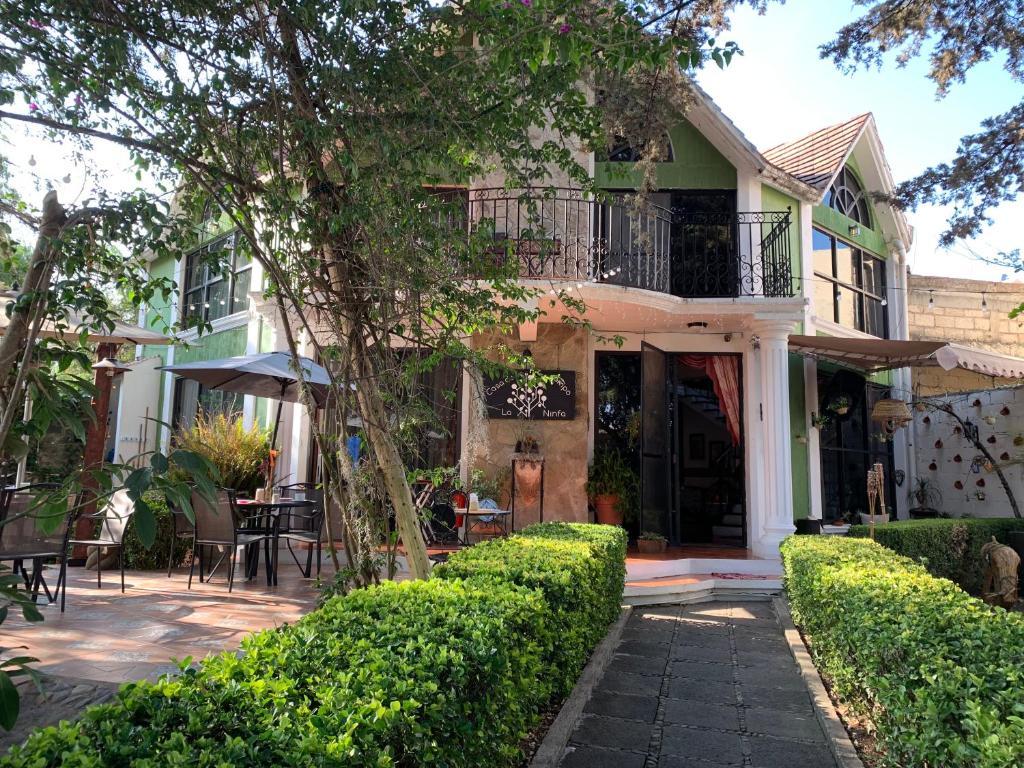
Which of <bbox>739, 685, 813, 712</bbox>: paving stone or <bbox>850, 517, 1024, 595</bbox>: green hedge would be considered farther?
<bbox>850, 517, 1024, 595</bbox>: green hedge

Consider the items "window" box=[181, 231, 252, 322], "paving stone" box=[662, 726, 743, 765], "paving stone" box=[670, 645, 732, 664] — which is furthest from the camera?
"window" box=[181, 231, 252, 322]

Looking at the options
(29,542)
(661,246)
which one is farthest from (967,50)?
(29,542)

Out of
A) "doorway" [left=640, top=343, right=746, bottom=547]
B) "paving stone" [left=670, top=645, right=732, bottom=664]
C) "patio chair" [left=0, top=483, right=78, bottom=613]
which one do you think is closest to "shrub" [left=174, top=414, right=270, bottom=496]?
"patio chair" [left=0, top=483, right=78, bottom=613]

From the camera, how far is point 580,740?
3.71 m

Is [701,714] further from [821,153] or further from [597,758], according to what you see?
[821,153]

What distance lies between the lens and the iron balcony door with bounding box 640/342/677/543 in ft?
31.5

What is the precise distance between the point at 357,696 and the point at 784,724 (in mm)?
3086

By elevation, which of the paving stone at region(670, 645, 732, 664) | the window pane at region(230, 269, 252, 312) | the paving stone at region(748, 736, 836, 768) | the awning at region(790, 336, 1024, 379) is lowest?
the paving stone at region(748, 736, 836, 768)

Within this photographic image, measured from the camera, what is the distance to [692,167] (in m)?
10.9

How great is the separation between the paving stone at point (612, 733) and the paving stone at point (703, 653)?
1.63 m

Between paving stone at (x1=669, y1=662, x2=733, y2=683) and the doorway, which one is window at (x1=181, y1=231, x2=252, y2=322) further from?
paving stone at (x1=669, y1=662, x2=733, y2=683)

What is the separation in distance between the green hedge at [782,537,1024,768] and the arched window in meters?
9.43

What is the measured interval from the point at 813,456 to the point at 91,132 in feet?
33.4

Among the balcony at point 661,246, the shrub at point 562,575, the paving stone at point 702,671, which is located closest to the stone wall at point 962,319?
the balcony at point 661,246
